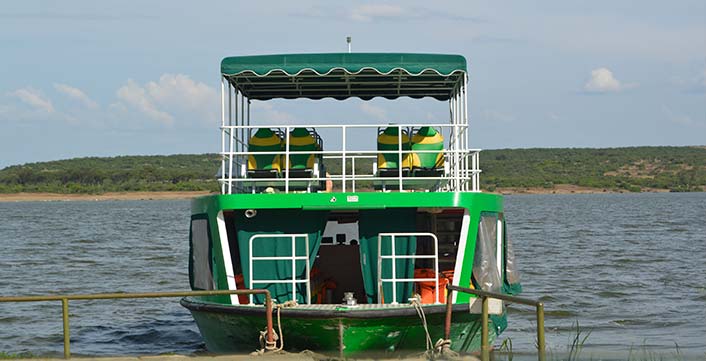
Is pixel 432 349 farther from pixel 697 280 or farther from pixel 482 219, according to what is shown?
pixel 697 280

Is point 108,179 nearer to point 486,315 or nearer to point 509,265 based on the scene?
point 509,265

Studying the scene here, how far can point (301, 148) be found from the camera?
48.1 feet

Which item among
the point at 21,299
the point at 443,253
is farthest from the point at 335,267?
the point at 21,299

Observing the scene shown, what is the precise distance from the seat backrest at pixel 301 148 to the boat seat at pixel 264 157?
16 centimetres

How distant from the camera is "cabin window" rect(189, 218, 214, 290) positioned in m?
14.0

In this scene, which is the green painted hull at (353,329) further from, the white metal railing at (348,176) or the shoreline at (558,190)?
the shoreline at (558,190)

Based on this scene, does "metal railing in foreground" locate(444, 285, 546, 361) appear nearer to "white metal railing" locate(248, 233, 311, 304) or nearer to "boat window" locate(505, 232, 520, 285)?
"white metal railing" locate(248, 233, 311, 304)

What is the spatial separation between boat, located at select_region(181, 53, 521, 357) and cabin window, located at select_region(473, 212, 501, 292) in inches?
0.6

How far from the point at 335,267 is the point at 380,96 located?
292cm

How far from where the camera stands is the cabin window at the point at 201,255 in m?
14.0

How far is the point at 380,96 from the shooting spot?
17516mm

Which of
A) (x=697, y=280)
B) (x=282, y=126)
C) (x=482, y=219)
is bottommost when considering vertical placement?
(x=697, y=280)

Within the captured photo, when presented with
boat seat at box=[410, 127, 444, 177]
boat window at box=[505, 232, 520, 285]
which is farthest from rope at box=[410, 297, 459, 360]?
boat window at box=[505, 232, 520, 285]

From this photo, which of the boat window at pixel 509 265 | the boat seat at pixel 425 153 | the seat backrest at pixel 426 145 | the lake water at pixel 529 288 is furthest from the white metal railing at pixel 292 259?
the boat window at pixel 509 265
